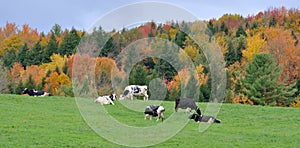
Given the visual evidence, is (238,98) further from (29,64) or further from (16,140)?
(29,64)

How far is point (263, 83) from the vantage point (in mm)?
47000

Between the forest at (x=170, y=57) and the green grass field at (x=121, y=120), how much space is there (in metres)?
5.84

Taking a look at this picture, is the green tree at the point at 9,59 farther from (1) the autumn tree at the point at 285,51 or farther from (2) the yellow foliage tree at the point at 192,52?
(1) the autumn tree at the point at 285,51

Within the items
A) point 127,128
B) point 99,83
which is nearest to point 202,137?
point 127,128

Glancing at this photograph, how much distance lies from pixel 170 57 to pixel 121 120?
4782 cm

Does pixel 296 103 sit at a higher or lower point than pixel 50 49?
lower

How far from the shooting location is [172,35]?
96.1 metres

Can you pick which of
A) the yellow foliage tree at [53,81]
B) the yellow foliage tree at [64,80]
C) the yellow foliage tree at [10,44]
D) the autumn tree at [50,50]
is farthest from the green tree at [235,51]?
the yellow foliage tree at [10,44]

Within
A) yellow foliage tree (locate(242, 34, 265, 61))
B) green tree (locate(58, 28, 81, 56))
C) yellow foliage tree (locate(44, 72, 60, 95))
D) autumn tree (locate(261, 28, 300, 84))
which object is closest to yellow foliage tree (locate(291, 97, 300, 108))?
autumn tree (locate(261, 28, 300, 84))

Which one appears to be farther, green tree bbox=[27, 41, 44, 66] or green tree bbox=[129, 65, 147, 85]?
green tree bbox=[27, 41, 44, 66]

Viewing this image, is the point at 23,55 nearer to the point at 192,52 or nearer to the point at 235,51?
the point at 192,52

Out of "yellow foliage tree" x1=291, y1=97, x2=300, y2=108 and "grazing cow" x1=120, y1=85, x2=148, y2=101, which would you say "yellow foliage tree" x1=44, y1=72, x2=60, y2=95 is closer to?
"yellow foliage tree" x1=291, y1=97, x2=300, y2=108

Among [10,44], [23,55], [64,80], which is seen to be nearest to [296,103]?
[64,80]

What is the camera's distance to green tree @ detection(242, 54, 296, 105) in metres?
46.7
